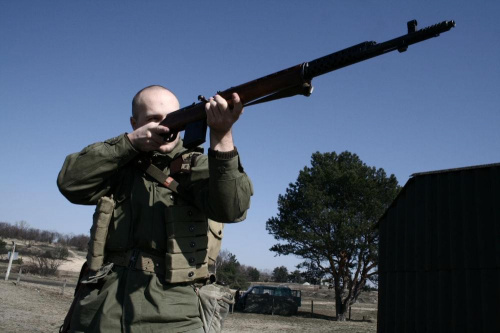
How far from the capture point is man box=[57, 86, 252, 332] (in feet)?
7.52

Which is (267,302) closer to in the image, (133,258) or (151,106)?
(151,106)

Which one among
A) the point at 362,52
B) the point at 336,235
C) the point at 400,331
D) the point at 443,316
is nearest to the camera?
the point at 362,52

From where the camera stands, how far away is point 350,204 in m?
32.3

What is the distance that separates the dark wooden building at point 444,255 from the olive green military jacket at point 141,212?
11.6 m

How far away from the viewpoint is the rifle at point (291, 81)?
8.07 ft

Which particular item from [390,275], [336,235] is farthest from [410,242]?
[336,235]

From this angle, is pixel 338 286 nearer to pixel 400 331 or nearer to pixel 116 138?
pixel 400 331

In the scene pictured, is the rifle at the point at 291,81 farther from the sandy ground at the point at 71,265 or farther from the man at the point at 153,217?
the sandy ground at the point at 71,265

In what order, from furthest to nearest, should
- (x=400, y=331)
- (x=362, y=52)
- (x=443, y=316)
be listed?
(x=400, y=331) < (x=443, y=316) < (x=362, y=52)

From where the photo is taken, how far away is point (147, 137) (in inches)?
100

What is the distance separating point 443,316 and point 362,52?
12.2 m

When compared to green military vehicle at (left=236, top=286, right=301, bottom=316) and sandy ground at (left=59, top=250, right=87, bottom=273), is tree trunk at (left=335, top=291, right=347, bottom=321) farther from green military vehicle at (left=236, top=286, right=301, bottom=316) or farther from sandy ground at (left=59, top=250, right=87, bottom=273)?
sandy ground at (left=59, top=250, right=87, bottom=273)

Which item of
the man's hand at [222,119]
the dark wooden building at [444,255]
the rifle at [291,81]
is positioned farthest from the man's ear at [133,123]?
the dark wooden building at [444,255]

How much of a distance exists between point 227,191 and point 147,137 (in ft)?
2.09
